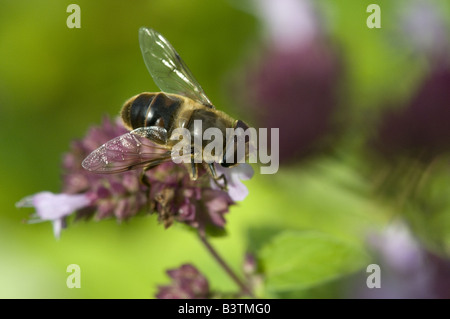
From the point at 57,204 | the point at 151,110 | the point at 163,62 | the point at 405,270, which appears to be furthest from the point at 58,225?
the point at 405,270

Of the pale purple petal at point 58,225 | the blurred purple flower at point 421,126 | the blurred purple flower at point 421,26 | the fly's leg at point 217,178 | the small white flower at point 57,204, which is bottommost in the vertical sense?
the pale purple petal at point 58,225

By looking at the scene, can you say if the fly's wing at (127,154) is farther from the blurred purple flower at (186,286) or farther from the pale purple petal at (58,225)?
the blurred purple flower at (186,286)

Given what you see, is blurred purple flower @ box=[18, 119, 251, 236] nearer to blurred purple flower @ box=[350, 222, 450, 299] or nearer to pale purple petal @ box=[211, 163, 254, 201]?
pale purple petal @ box=[211, 163, 254, 201]

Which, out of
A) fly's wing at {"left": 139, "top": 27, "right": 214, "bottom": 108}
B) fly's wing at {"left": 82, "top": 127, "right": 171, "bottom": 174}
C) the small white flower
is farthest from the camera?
fly's wing at {"left": 139, "top": 27, "right": 214, "bottom": 108}

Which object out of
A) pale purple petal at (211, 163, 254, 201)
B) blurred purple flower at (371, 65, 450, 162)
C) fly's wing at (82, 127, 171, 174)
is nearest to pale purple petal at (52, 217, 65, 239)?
fly's wing at (82, 127, 171, 174)

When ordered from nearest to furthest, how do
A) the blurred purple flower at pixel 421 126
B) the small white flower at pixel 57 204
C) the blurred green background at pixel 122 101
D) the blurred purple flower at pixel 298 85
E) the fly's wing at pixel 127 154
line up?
the fly's wing at pixel 127 154 < the small white flower at pixel 57 204 < the blurred purple flower at pixel 421 126 < the blurred purple flower at pixel 298 85 < the blurred green background at pixel 122 101

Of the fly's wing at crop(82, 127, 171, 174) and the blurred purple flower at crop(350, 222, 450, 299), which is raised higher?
the fly's wing at crop(82, 127, 171, 174)

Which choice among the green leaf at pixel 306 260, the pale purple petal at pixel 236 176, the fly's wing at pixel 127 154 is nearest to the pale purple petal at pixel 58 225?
the fly's wing at pixel 127 154
